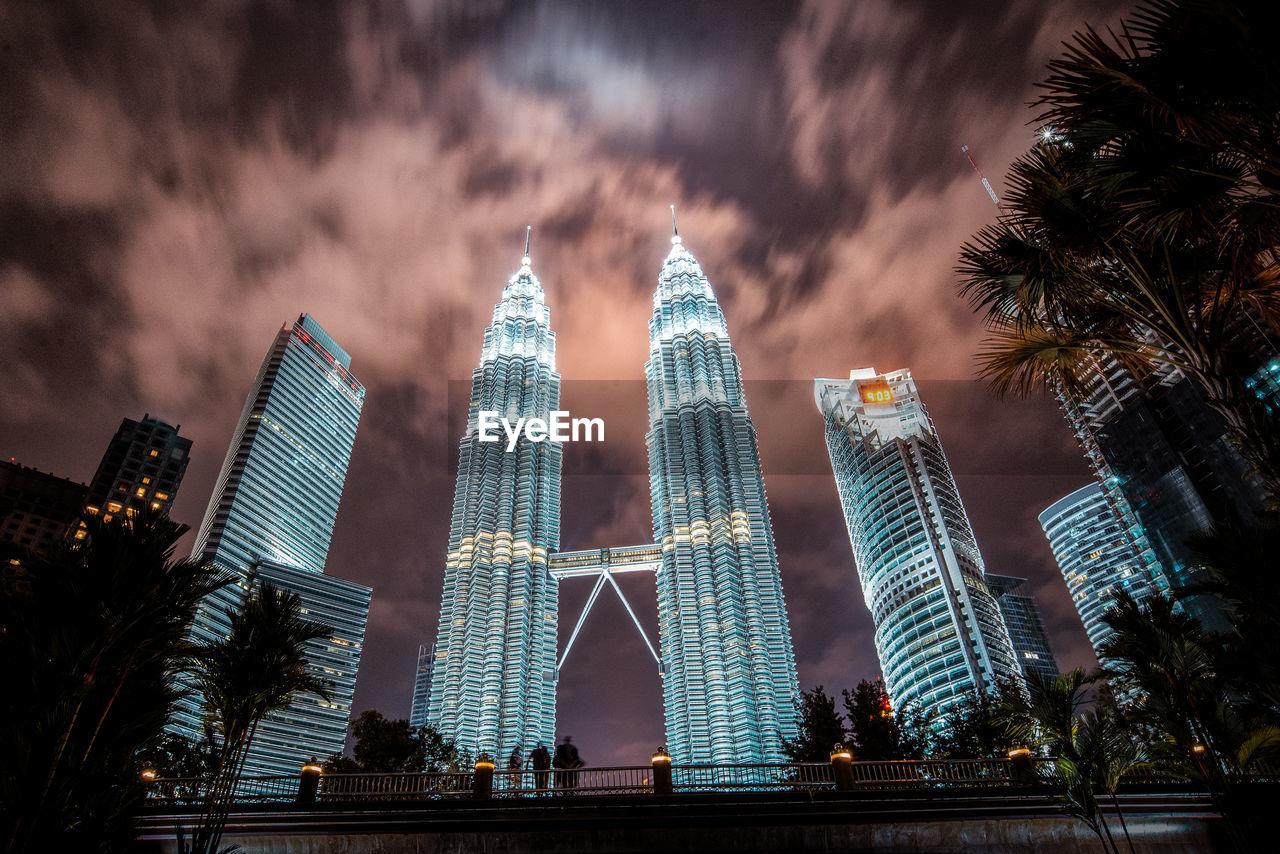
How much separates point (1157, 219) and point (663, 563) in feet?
374

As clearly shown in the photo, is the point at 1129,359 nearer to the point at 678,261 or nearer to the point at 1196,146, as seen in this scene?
the point at 1196,146

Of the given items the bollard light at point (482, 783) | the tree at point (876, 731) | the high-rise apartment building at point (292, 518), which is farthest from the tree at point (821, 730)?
the high-rise apartment building at point (292, 518)

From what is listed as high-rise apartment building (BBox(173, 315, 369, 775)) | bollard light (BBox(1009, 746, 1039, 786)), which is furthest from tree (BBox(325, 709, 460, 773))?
high-rise apartment building (BBox(173, 315, 369, 775))

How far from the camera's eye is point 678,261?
154875 millimetres

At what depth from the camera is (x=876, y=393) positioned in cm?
16888

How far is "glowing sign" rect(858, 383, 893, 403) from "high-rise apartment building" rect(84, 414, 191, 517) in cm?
15630

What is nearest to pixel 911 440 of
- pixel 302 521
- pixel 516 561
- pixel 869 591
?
pixel 869 591

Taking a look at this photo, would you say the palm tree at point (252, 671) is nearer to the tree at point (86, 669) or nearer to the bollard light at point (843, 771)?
the tree at point (86, 669)

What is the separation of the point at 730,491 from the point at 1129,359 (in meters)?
110

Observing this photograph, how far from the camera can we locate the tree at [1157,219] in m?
8.34

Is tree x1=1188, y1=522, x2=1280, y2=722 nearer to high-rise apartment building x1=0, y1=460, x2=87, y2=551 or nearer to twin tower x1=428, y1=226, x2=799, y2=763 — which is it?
twin tower x1=428, y1=226, x2=799, y2=763

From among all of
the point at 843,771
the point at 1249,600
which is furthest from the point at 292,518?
the point at 1249,600

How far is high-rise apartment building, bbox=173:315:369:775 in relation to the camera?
479 feet

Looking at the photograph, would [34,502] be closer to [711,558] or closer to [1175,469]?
[711,558]
